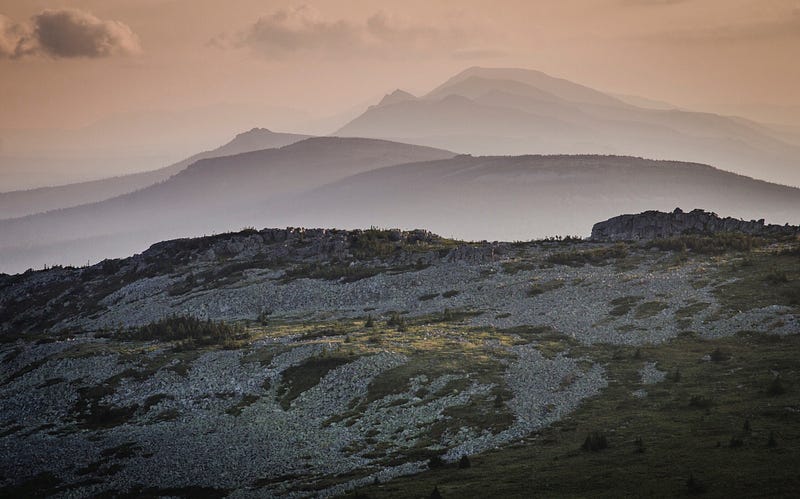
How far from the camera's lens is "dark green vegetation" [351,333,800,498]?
26.8 metres

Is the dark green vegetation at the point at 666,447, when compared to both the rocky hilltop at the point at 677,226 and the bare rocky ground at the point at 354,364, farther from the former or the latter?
the rocky hilltop at the point at 677,226

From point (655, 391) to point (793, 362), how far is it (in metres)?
9.02

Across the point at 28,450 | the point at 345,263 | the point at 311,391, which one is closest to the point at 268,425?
the point at 311,391

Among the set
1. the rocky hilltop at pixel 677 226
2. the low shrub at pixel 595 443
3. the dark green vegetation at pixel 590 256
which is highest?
the rocky hilltop at pixel 677 226

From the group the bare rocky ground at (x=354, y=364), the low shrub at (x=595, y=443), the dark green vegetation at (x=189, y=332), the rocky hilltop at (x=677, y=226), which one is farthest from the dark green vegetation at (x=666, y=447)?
the rocky hilltop at (x=677, y=226)

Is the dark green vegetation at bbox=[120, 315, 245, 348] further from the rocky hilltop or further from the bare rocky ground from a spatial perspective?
the rocky hilltop

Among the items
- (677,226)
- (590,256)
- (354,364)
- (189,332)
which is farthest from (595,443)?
(677,226)

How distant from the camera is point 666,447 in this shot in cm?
3161

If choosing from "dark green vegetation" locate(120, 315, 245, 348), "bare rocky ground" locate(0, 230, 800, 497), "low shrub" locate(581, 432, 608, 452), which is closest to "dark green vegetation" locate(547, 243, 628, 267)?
"bare rocky ground" locate(0, 230, 800, 497)

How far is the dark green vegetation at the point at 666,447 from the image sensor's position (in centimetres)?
2683

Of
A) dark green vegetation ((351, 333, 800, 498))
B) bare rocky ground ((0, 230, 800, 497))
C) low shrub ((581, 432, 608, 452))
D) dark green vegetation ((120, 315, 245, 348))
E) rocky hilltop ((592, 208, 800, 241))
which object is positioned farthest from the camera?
rocky hilltop ((592, 208, 800, 241))

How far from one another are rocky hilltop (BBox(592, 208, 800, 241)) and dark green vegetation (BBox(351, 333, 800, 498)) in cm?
5816

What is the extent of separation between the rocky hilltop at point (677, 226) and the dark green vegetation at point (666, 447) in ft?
191

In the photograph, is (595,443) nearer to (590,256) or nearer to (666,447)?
(666,447)
